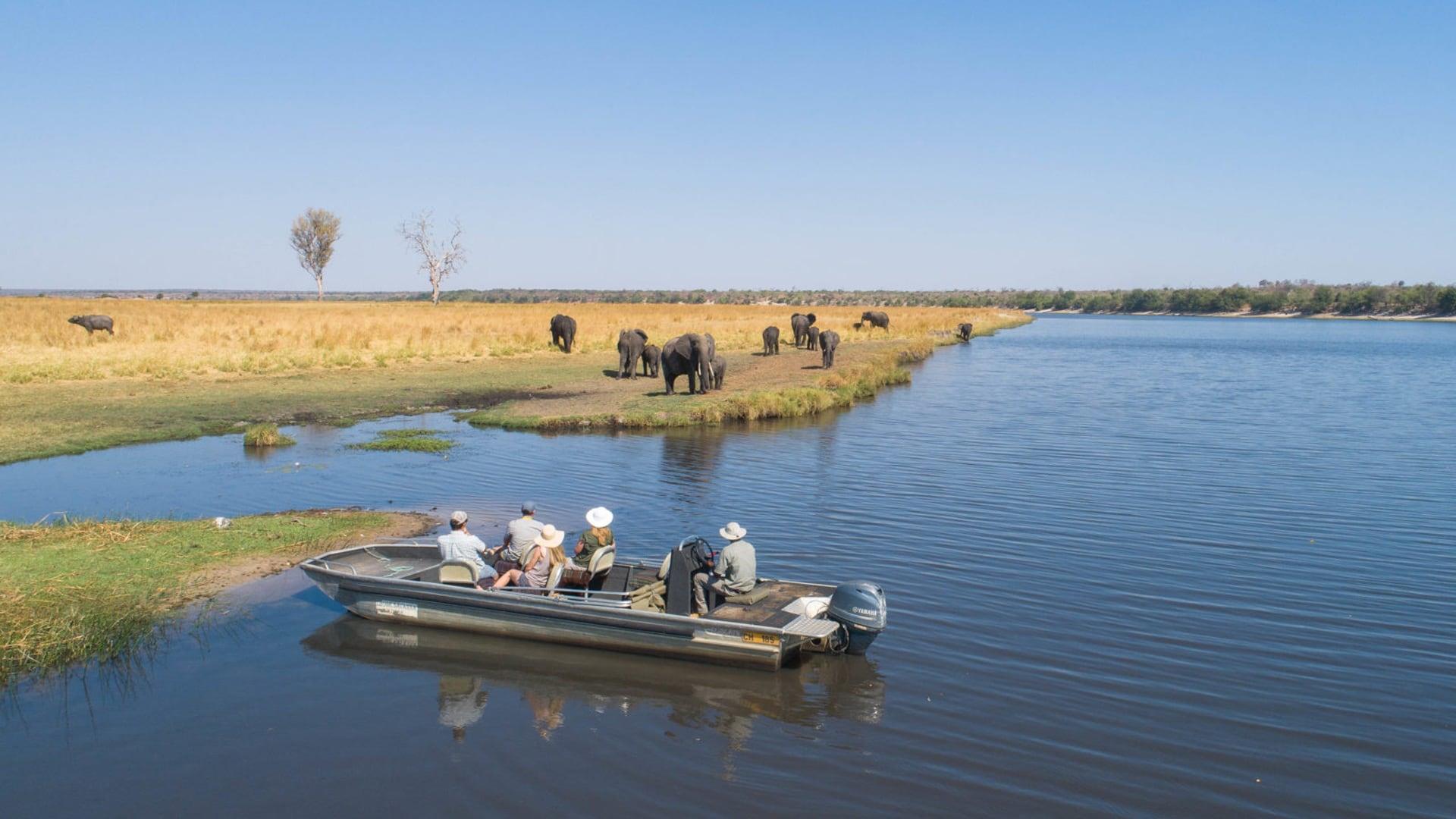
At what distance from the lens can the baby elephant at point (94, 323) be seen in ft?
120

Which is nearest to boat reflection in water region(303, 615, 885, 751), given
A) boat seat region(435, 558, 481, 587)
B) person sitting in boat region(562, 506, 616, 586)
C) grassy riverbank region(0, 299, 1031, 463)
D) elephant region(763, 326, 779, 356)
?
boat seat region(435, 558, 481, 587)

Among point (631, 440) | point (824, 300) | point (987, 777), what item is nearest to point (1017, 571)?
point (987, 777)

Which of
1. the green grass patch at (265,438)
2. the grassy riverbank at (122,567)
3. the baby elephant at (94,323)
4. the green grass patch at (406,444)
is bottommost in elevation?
the grassy riverbank at (122,567)

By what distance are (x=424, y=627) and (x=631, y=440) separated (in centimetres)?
1152

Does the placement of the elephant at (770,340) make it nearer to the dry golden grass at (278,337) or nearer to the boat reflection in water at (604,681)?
the dry golden grass at (278,337)

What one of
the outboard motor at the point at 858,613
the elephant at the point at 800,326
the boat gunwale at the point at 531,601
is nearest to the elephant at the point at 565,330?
the elephant at the point at 800,326

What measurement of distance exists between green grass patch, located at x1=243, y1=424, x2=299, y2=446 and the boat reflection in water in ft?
35.2

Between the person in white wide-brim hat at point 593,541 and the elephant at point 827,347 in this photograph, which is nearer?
the person in white wide-brim hat at point 593,541

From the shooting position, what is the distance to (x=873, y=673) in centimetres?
940

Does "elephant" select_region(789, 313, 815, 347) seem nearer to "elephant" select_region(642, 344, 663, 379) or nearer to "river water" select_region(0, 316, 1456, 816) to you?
"elephant" select_region(642, 344, 663, 379)

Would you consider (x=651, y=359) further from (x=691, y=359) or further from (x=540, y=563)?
(x=540, y=563)

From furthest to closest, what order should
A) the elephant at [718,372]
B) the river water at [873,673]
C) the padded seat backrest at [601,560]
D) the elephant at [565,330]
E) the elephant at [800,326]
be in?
the elephant at [800,326] < the elephant at [565,330] < the elephant at [718,372] < the padded seat backrest at [601,560] < the river water at [873,673]

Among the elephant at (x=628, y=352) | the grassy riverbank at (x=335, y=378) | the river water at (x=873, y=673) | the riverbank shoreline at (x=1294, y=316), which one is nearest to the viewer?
the river water at (x=873, y=673)

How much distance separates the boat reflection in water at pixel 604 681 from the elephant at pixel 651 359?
2276cm
